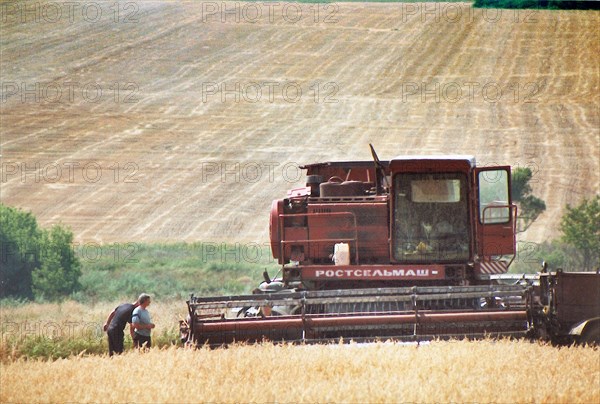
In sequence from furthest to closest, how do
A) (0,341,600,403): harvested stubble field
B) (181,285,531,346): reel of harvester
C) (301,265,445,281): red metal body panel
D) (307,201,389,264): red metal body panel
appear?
(307,201,389,264): red metal body panel < (301,265,445,281): red metal body panel < (181,285,531,346): reel of harvester < (0,341,600,403): harvested stubble field

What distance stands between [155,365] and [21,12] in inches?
1992

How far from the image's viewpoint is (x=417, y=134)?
2009 inches

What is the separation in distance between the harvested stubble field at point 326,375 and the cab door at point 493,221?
8.47 ft

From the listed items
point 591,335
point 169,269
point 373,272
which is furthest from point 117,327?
point 169,269

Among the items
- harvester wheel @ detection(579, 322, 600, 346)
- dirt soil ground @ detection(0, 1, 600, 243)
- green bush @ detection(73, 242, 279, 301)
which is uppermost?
dirt soil ground @ detection(0, 1, 600, 243)

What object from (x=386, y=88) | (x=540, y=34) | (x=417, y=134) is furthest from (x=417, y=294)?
(x=540, y=34)

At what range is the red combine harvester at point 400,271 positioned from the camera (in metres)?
14.2

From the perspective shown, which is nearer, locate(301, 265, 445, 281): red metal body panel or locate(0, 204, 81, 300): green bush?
locate(301, 265, 445, 281): red metal body panel

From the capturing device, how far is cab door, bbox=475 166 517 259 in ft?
51.9

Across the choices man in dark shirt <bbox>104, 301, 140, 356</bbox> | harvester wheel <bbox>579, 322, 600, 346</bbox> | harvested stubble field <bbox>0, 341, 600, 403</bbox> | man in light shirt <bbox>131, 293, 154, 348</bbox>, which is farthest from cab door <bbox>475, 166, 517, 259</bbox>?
man in dark shirt <bbox>104, 301, 140, 356</bbox>

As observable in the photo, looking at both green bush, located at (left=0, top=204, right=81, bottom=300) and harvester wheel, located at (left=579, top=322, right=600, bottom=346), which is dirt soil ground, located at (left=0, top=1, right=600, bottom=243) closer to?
green bush, located at (left=0, top=204, right=81, bottom=300)

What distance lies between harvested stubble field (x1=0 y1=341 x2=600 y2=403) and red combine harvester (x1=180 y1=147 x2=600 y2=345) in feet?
2.32

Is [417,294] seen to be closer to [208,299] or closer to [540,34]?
[208,299]

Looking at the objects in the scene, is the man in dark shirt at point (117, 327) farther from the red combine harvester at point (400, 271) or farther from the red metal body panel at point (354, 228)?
the red metal body panel at point (354, 228)
